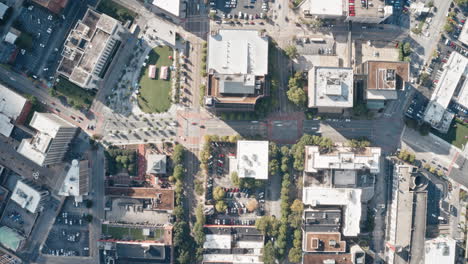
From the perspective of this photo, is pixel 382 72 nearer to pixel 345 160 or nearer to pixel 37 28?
pixel 345 160

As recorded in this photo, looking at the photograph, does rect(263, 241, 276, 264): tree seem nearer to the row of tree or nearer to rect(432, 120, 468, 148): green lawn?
the row of tree

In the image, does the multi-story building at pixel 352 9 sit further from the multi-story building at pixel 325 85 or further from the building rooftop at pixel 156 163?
the building rooftop at pixel 156 163

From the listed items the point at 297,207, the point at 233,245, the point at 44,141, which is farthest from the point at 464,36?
the point at 44,141

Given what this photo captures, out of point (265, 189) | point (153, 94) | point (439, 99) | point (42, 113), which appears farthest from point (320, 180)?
point (42, 113)

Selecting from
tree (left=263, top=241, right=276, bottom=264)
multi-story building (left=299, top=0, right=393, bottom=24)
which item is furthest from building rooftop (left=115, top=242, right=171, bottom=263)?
multi-story building (left=299, top=0, right=393, bottom=24)

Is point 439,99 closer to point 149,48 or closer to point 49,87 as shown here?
point 149,48

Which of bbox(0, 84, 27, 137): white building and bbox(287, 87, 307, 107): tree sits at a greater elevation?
bbox(287, 87, 307, 107): tree
